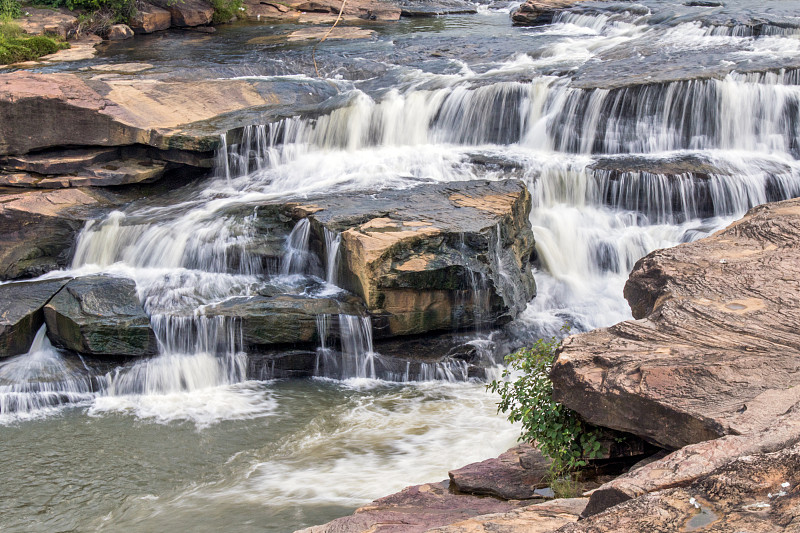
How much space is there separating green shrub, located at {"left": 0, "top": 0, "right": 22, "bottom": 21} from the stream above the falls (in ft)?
11.1

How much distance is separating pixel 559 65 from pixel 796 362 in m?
11.3

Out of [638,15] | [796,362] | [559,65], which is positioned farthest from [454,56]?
[796,362]

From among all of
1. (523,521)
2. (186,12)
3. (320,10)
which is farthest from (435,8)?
(523,521)

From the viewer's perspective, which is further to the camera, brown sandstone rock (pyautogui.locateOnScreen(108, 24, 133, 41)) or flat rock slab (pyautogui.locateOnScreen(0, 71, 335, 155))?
brown sandstone rock (pyautogui.locateOnScreen(108, 24, 133, 41))

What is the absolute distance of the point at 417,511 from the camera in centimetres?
504

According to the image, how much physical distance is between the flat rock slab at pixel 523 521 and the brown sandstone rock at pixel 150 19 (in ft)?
64.2

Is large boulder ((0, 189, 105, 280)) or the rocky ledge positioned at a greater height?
the rocky ledge

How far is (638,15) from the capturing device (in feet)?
61.2

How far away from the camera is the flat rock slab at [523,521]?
3.60m

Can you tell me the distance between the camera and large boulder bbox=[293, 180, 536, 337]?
29.0 feet

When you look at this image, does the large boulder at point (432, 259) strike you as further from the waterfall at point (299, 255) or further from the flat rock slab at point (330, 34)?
the flat rock slab at point (330, 34)

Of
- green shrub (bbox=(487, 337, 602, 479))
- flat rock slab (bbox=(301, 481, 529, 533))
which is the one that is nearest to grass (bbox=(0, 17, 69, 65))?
flat rock slab (bbox=(301, 481, 529, 533))

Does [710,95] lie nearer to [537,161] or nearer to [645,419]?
[537,161]

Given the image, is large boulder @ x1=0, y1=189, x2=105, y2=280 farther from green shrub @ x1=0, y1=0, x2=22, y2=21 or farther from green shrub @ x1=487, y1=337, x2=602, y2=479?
green shrub @ x1=0, y1=0, x2=22, y2=21
